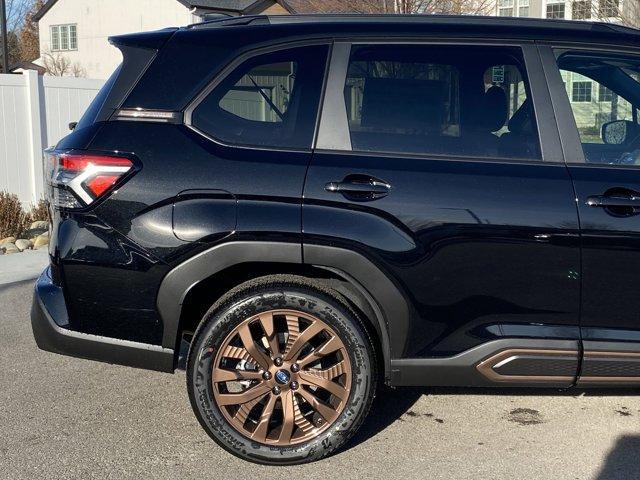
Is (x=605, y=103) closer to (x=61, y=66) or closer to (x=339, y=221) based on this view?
(x=339, y=221)

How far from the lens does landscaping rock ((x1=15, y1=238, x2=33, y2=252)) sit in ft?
30.0

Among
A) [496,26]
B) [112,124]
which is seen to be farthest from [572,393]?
[112,124]

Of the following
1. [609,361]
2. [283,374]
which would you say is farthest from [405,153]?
[609,361]

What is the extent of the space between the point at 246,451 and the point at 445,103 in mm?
1872

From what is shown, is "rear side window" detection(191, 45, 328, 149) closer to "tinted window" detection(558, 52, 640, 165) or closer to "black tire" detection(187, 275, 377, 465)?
"black tire" detection(187, 275, 377, 465)

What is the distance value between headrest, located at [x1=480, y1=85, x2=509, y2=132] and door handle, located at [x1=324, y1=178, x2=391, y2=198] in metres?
0.62

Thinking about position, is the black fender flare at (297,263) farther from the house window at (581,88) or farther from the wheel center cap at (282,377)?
the house window at (581,88)

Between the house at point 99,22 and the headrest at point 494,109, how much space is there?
32.3 meters

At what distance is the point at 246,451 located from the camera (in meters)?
3.48

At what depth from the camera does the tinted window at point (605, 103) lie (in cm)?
359

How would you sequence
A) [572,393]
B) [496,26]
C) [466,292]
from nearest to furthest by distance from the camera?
[466,292] → [496,26] → [572,393]

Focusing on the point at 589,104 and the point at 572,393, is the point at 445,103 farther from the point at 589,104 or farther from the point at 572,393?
the point at 572,393

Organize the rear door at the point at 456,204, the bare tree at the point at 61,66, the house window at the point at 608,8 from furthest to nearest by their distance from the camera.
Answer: the bare tree at the point at 61,66 < the house window at the point at 608,8 < the rear door at the point at 456,204

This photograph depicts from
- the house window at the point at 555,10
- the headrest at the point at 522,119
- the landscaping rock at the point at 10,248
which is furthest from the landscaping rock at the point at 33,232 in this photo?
the house window at the point at 555,10
